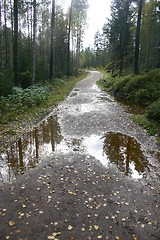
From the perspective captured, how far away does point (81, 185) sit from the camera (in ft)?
18.2

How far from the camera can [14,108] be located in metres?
12.1

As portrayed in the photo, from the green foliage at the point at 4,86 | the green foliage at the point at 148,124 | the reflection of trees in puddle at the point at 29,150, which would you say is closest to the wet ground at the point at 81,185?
the reflection of trees in puddle at the point at 29,150

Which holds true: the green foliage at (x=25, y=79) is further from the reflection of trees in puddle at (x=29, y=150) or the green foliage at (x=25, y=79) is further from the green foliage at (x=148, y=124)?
the green foliage at (x=148, y=124)

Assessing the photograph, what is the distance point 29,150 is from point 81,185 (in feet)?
9.37

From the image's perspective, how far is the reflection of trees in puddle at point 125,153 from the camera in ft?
21.6

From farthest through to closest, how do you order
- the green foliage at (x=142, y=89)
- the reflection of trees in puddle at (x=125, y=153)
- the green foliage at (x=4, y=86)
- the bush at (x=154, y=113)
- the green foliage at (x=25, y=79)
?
1. the green foliage at (x=25, y=79)
2. the green foliage at (x=142, y=89)
3. the green foliage at (x=4, y=86)
4. the bush at (x=154, y=113)
5. the reflection of trees in puddle at (x=125, y=153)

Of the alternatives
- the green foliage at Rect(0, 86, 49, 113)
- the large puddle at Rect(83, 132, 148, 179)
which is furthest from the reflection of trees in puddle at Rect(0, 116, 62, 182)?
the green foliage at Rect(0, 86, 49, 113)

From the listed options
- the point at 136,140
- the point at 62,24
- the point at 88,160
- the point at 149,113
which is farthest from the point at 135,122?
the point at 62,24

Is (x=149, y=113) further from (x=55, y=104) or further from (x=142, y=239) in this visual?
(x=142, y=239)

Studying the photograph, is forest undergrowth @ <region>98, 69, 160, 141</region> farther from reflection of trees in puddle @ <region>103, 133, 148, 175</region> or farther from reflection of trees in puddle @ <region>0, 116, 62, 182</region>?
reflection of trees in puddle @ <region>0, 116, 62, 182</region>

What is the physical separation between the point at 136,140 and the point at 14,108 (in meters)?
6.86

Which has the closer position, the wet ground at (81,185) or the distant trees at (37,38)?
the wet ground at (81,185)

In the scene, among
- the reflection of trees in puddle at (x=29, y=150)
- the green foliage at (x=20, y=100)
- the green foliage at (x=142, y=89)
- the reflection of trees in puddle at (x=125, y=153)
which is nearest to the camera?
the reflection of trees in puddle at (x=29, y=150)

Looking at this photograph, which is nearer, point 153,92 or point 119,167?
point 119,167
